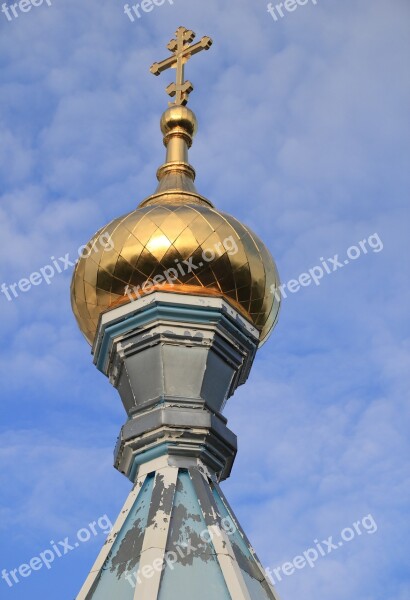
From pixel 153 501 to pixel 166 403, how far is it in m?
0.68

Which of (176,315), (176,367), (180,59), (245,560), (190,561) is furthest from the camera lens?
(180,59)

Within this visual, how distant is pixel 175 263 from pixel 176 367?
768mm

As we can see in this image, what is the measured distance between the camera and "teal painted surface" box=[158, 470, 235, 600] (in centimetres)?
596

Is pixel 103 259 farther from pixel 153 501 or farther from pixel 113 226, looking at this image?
pixel 153 501

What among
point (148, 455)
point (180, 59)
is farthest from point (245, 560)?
point (180, 59)

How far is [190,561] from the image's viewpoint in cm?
614

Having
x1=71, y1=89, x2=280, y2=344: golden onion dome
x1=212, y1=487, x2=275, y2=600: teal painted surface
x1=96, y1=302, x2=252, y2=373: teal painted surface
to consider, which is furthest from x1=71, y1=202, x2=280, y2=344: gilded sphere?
x1=212, y1=487, x2=275, y2=600: teal painted surface

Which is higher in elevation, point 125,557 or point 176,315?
point 176,315

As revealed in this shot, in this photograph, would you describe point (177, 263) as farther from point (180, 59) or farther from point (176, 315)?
point (180, 59)

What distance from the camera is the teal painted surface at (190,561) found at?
5961 mm

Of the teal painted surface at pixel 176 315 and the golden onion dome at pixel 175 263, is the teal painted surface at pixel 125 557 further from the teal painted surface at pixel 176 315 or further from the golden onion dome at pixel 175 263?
the golden onion dome at pixel 175 263

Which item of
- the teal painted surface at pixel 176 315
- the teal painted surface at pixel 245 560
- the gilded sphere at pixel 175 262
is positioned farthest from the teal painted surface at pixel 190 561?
the gilded sphere at pixel 175 262

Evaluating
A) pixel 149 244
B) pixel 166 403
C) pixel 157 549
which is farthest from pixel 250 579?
pixel 149 244

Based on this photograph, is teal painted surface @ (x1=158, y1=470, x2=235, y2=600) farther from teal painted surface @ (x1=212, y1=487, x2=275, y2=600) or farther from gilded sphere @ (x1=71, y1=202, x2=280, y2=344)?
gilded sphere @ (x1=71, y1=202, x2=280, y2=344)
